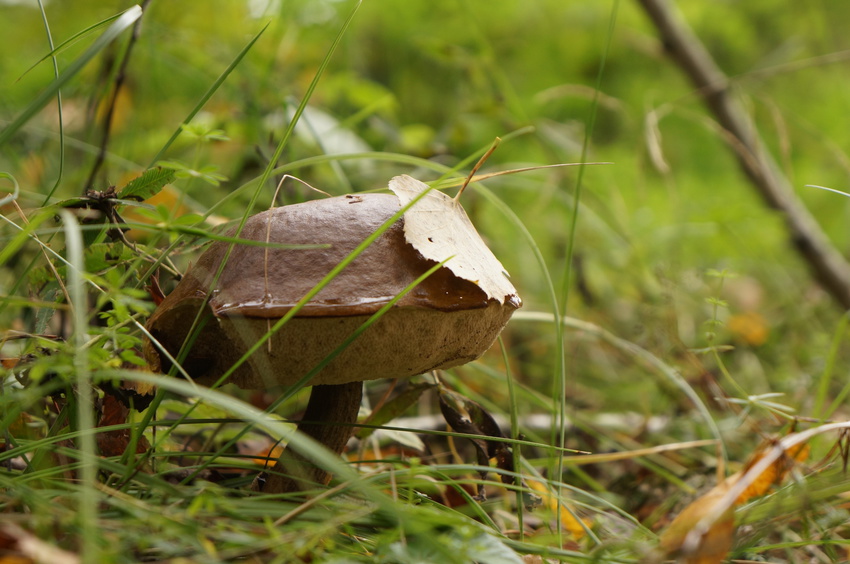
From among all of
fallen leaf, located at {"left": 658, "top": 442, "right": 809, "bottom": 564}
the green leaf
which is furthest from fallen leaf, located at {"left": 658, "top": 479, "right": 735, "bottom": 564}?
the green leaf

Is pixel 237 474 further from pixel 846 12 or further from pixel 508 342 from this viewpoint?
pixel 846 12

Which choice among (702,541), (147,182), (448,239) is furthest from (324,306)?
(702,541)

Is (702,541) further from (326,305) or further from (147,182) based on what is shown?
(147,182)

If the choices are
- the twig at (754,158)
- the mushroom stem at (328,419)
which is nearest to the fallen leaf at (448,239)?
the mushroom stem at (328,419)

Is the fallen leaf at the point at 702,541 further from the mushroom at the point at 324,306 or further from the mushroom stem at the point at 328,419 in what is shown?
the mushroom stem at the point at 328,419

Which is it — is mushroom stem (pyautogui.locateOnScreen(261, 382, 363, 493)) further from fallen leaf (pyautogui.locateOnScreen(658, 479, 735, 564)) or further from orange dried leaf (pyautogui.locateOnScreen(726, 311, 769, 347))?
orange dried leaf (pyautogui.locateOnScreen(726, 311, 769, 347))

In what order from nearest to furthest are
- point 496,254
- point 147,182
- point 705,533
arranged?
1. point 705,533
2. point 147,182
3. point 496,254
